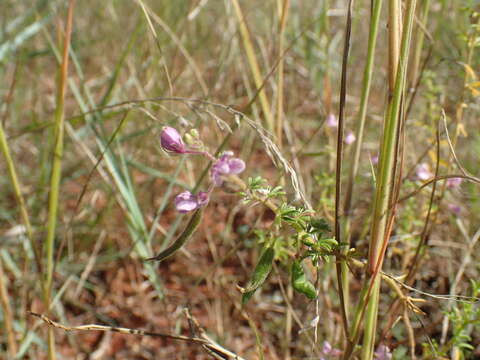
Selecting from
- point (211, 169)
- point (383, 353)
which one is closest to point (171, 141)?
point (211, 169)

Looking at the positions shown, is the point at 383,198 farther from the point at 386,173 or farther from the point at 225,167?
the point at 225,167

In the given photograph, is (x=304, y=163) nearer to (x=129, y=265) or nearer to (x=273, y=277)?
(x=273, y=277)

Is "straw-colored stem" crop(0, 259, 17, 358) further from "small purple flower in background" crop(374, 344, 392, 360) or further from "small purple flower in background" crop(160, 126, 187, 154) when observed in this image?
"small purple flower in background" crop(374, 344, 392, 360)

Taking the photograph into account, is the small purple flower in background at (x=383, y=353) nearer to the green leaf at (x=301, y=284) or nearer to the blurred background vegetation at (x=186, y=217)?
the blurred background vegetation at (x=186, y=217)

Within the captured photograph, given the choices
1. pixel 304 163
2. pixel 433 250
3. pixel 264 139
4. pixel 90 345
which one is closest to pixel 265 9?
pixel 304 163

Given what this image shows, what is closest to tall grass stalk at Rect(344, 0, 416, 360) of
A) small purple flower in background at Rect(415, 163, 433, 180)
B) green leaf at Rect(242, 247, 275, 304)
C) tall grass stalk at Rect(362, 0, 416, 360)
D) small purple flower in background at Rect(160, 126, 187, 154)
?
tall grass stalk at Rect(362, 0, 416, 360)

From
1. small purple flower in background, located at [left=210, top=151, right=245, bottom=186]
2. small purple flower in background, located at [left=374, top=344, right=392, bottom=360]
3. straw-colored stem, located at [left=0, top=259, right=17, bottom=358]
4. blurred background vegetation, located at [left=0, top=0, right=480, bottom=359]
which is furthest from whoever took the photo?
blurred background vegetation, located at [left=0, top=0, right=480, bottom=359]
